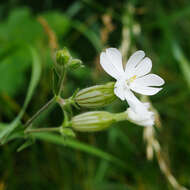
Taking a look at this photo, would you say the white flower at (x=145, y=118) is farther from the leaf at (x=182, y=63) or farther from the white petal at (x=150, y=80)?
the leaf at (x=182, y=63)

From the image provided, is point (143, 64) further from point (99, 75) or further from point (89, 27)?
point (89, 27)

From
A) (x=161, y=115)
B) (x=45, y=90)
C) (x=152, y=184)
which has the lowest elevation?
(x=152, y=184)

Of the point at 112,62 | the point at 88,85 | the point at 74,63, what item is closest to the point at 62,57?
the point at 74,63

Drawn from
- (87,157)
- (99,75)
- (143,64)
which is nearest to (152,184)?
(87,157)

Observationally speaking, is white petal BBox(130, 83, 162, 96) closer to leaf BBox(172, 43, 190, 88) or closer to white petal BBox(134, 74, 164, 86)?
white petal BBox(134, 74, 164, 86)

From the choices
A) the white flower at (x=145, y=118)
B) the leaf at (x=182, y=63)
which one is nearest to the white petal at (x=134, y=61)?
the white flower at (x=145, y=118)

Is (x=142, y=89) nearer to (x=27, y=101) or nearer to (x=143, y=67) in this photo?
(x=143, y=67)

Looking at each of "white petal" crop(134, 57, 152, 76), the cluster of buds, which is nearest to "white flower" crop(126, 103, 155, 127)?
the cluster of buds
